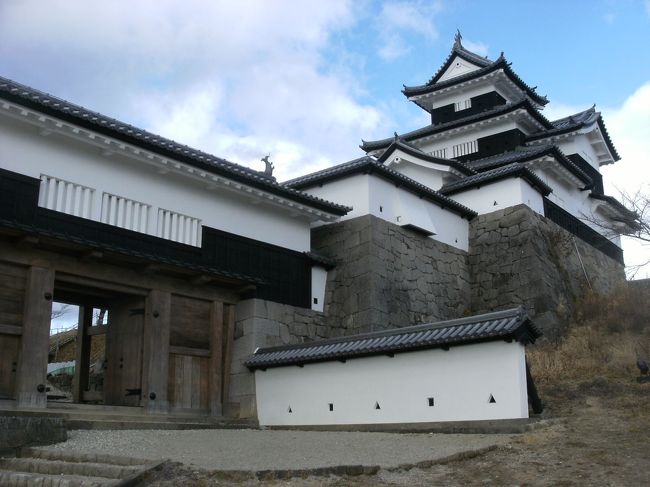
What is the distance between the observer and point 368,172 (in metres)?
16.2

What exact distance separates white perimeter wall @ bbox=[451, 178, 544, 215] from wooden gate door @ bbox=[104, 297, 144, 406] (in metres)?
10.8

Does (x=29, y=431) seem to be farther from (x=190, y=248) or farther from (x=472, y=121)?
(x=472, y=121)

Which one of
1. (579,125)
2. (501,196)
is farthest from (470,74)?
(501,196)

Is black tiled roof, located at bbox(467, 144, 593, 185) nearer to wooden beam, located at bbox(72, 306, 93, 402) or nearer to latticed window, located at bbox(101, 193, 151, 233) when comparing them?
latticed window, located at bbox(101, 193, 151, 233)

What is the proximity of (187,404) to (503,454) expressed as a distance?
251 inches

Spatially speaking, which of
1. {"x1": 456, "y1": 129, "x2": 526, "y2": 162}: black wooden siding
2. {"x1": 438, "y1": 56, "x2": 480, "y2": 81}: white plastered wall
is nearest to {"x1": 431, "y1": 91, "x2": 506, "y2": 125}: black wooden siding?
{"x1": 438, "y1": 56, "x2": 480, "y2": 81}: white plastered wall

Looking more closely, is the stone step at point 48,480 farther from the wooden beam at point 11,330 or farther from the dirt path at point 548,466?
the wooden beam at point 11,330

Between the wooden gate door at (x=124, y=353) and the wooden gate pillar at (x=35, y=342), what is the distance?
1780mm

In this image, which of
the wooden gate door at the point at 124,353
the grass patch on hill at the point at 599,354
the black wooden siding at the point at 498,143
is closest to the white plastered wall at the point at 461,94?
the black wooden siding at the point at 498,143

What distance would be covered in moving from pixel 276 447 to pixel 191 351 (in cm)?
425

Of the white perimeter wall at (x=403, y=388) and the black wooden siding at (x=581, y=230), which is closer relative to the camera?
the white perimeter wall at (x=403, y=388)

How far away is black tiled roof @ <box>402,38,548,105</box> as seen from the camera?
960 inches

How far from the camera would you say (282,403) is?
12.6 meters

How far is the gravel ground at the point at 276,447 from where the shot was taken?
7402 millimetres
